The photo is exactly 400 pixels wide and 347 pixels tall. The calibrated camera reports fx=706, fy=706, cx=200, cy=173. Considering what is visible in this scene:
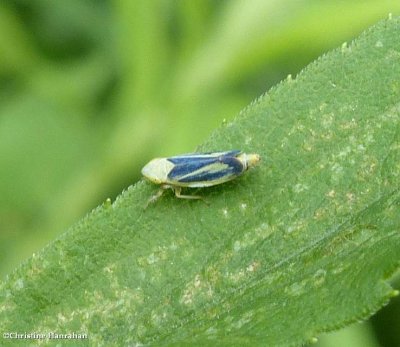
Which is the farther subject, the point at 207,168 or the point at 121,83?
the point at 121,83

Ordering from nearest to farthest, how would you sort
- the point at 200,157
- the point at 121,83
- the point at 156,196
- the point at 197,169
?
1. the point at 156,196
2. the point at 200,157
3. the point at 197,169
4. the point at 121,83

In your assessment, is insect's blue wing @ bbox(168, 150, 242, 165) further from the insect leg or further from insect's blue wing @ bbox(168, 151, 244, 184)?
the insect leg

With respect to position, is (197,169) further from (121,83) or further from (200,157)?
(121,83)

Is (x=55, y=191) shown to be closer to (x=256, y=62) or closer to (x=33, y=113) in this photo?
(x=33, y=113)

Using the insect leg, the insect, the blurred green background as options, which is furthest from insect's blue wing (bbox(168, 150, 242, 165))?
the blurred green background

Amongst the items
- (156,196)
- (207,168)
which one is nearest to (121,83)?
(207,168)

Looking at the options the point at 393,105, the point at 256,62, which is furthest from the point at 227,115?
the point at 393,105
